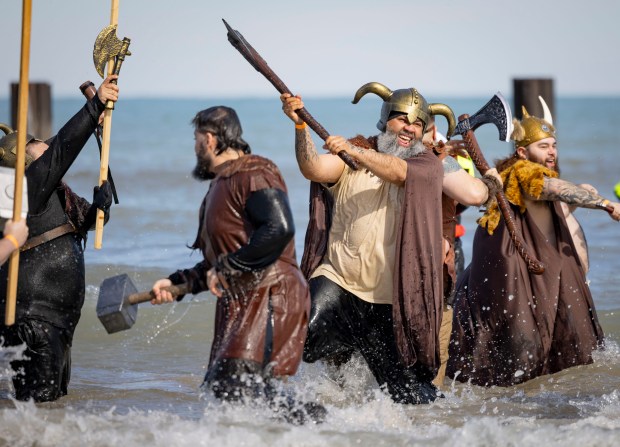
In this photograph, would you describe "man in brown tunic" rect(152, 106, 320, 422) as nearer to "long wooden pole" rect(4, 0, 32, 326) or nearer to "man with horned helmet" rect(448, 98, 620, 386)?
"long wooden pole" rect(4, 0, 32, 326)

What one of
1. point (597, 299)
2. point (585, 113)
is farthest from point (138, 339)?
point (585, 113)

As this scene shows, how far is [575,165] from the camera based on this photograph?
31.7 meters

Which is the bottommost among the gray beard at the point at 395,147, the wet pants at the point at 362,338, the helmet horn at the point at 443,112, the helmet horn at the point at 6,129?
the wet pants at the point at 362,338

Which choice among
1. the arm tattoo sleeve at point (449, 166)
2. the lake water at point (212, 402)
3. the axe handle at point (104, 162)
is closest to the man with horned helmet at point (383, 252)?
the arm tattoo sleeve at point (449, 166)

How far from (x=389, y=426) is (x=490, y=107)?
2.36 meters

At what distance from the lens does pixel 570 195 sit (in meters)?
7.67

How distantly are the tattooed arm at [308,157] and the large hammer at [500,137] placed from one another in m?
1.03

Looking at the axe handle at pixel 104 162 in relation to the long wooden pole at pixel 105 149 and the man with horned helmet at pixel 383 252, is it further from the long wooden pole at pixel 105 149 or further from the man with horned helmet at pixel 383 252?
the man with horned helmet at pixel 383 252

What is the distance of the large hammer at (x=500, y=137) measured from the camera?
7.69 meters

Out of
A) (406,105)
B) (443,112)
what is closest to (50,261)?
(406,105)

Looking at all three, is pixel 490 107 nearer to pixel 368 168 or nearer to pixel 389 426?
pixel 368 168

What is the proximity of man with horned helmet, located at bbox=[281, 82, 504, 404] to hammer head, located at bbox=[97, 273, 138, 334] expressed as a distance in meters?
1.33

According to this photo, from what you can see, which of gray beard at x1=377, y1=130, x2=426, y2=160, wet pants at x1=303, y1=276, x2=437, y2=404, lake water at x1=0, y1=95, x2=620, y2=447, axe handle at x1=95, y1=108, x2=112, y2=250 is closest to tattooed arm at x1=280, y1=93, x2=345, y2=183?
gray beard at x1=377, y1=130, x2=426, y2=160

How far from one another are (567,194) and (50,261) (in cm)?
320
